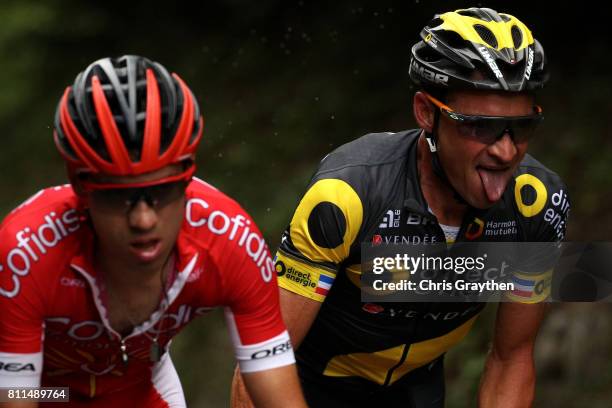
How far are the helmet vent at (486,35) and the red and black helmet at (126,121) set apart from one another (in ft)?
4.71

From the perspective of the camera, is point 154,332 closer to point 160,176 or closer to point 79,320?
point 79,320

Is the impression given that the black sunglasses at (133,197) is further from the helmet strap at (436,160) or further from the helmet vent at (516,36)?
the helmet vent at (516,36)

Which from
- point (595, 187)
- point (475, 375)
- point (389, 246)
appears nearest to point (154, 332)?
point (389, 246)

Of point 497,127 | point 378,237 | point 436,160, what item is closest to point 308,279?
point 378,237

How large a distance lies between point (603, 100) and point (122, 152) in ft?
21.3

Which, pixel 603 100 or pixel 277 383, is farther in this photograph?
pixel 603 100

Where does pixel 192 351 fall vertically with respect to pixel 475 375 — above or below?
Result: below

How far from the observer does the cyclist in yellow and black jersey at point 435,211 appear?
14.3ft

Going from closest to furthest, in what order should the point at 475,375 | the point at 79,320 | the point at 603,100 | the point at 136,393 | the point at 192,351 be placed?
the point at 79,320
the point at 136,393
the point at 475,375
the point at 603,100
the point at 192,351

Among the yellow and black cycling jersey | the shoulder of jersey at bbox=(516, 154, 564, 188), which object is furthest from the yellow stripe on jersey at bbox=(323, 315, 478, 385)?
the shoulder of jersey at bbox=(516, 154, 564, 188)

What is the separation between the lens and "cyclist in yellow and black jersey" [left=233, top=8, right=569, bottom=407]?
4.35 metres

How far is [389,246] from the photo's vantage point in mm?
4504

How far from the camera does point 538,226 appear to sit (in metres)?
4.60

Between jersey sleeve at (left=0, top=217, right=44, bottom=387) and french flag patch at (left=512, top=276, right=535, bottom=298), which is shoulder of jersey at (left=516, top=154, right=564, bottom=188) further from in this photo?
jersey sleeve at (left=0, top=217, right=44, bottom=387)
